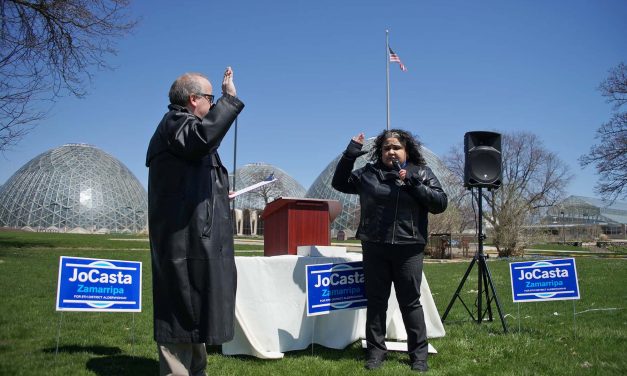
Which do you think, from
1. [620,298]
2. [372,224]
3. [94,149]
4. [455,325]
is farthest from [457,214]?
[94,149]

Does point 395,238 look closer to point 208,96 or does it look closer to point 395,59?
point 208,96

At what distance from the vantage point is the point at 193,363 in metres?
2.94

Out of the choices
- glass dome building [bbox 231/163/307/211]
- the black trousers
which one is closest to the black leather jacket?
the black trousers

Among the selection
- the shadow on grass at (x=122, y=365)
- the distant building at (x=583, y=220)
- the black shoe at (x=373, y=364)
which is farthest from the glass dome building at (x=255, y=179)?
the black shoe at (x=373, y=364)

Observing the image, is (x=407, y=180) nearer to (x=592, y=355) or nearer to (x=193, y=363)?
(x=193, y=363)

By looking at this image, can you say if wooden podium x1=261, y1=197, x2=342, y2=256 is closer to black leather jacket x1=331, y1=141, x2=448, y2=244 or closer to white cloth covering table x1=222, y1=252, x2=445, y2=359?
white cloth covering table x1=222, y1=252, x2=445, y2=359

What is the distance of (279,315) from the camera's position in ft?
14.8

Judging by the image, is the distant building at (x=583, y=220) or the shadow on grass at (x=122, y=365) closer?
the shadow on grass at (x=122, y=365)

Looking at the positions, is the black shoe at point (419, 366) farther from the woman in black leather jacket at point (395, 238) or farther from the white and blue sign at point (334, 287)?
the white and blue sign at point (334, 287)

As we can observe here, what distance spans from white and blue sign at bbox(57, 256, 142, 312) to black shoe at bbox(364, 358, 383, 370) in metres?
2.20

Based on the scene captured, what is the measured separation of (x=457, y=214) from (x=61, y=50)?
27.8 m

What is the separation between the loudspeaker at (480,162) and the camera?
18.6 feet

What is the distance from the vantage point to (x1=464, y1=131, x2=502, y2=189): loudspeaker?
18.6 feet

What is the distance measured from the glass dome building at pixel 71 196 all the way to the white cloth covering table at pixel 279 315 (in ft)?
292
